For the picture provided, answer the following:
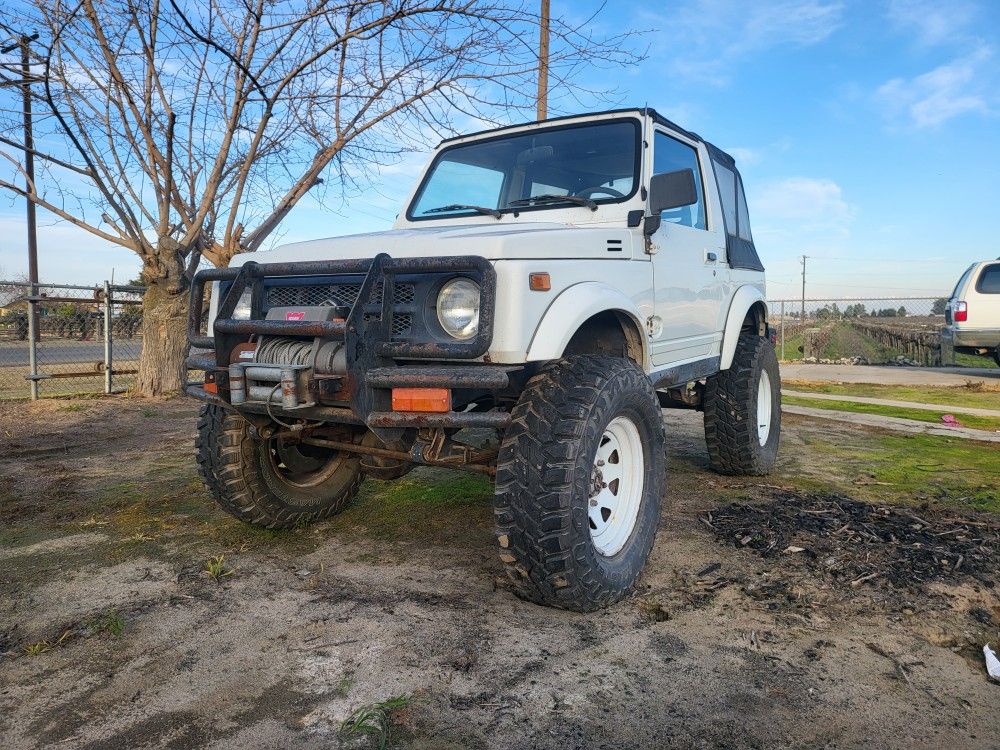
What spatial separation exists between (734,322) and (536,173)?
1.83 m

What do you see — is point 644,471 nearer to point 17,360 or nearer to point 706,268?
point 706,268

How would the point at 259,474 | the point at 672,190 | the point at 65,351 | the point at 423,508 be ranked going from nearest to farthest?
the point at 672,190 → the point at 259,474 → the point at 423,508 → the point at 65,351

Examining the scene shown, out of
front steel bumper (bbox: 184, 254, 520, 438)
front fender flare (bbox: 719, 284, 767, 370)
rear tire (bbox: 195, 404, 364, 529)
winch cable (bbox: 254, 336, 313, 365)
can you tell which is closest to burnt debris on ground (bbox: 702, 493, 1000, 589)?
front fender flare (bbox: 719, 284, 767, 370)

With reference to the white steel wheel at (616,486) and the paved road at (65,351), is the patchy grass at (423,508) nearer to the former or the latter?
the white steel wheel at (616,486)

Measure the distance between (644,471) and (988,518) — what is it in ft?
7.19

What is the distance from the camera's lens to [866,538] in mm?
3545

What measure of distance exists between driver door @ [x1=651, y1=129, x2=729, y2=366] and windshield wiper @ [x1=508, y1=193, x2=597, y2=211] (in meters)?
0.38

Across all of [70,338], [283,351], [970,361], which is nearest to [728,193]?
[283,351]

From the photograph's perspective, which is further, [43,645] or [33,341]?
[33,341]

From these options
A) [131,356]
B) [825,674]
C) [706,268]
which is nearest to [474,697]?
[825,674]

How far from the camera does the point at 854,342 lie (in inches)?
793

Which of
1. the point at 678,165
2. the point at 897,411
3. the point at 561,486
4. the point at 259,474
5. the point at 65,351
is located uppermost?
the point at 678,165

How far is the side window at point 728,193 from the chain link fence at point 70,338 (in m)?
7.70

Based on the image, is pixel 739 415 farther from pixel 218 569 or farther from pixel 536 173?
pixel 218 569
